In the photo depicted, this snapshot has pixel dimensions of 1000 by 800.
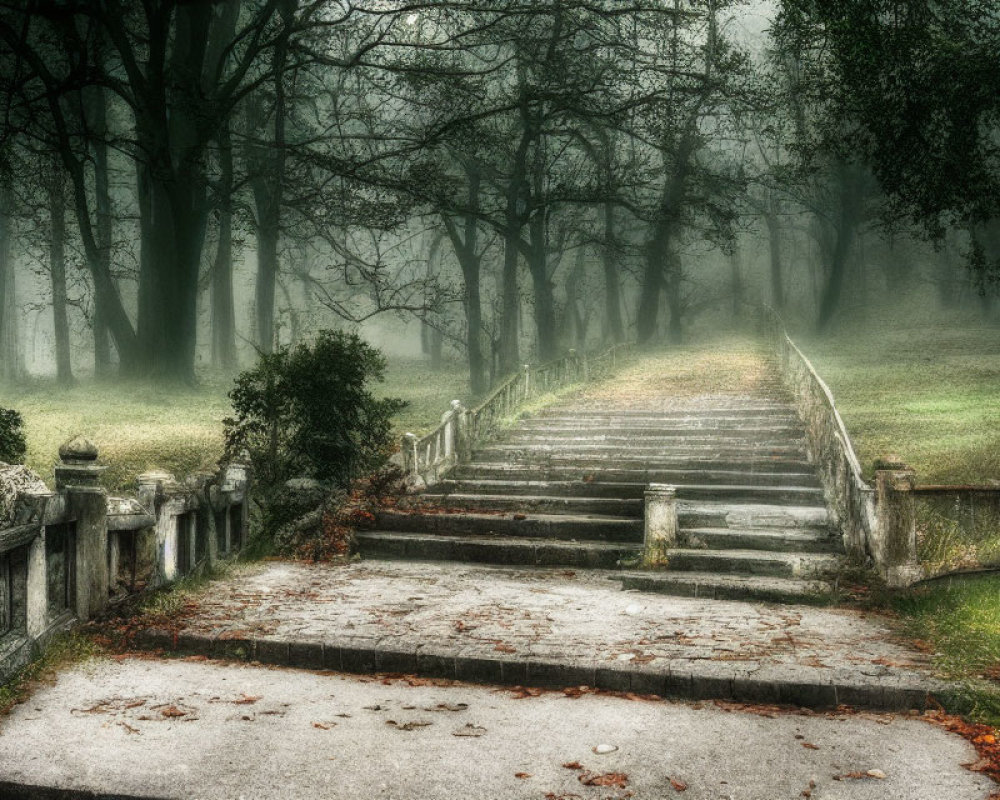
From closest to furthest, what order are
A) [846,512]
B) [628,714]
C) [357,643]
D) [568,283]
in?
[628,714] < [357,643] < [846,512] < [568,283]

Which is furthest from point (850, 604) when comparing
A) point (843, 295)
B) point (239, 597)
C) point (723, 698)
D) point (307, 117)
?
point (843, 295)

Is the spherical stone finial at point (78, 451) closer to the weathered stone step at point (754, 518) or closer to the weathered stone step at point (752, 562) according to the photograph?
the weathered stone step at point (752, 562)

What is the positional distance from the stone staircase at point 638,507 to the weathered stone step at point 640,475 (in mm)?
21

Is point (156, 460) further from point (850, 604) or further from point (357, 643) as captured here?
point (850, 604)

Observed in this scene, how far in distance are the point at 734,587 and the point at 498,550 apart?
314 cm

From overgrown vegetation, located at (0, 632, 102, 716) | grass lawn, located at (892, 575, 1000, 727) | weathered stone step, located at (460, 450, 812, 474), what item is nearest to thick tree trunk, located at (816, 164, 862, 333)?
weathered stone step, located at (460, 450, 812, 474)

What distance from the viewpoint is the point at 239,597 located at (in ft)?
27.2

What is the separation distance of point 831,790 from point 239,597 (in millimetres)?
5652

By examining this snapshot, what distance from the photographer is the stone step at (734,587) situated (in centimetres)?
887

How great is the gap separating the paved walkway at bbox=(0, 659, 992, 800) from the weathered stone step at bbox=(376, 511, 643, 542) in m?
5.89

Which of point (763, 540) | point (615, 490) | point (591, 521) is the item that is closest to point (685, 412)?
point (615, 490)

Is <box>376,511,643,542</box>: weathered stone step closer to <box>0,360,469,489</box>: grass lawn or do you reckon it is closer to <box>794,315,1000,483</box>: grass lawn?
<box>0,360,469,489</box>: grass lawn

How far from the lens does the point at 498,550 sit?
11125 millimetres

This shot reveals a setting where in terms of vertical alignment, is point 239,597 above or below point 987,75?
below
